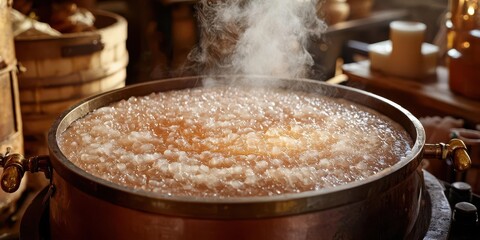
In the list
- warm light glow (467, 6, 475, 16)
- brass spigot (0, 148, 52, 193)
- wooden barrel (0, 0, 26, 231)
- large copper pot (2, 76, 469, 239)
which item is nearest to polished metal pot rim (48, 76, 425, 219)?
large copper pot (2, 76, 469, 239)

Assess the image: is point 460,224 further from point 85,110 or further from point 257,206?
point 85,110

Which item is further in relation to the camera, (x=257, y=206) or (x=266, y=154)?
(x=266, y=154)

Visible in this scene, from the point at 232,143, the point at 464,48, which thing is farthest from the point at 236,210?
the point at 464,48

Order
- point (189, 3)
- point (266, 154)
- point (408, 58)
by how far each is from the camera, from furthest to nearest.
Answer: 1. point (189, 3)
2. point (408, 58)
3. point (266, 154)

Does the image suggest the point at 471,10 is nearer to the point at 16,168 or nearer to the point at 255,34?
the point at 255,34

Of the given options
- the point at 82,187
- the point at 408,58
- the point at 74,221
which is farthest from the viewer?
the point at 408,58

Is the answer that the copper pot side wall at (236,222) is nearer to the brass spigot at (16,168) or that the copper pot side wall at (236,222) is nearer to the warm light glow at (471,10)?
the brass spigot at (16,168)

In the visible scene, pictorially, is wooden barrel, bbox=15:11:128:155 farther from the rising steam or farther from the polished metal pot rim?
the polished metal pot rim

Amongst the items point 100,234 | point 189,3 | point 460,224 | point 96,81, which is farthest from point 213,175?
point 189,3
